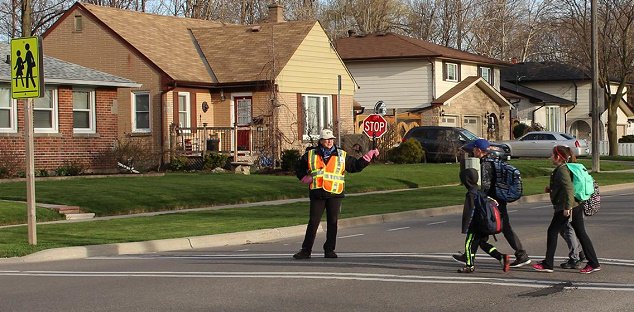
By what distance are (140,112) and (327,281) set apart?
25.9 m

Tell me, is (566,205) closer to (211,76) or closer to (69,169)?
(69,169)

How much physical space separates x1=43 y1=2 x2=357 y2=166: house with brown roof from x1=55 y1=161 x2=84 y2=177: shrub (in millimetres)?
4491

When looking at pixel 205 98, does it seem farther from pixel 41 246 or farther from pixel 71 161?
pixel 41 246

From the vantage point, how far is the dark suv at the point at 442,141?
3909 cm

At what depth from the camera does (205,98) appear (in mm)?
37969

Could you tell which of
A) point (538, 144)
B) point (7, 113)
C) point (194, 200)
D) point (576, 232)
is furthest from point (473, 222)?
point (538, 144)

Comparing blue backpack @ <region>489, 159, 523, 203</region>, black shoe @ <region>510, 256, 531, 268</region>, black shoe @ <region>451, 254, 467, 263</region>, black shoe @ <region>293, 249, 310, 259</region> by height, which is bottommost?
black shoe @ <region>293, 249, 310, 259</region>

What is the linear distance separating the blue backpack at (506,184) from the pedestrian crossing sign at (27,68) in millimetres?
7384

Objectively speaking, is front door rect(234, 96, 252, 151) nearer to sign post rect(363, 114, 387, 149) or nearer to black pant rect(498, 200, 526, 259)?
sign post rect(363, 114, 387, 149)

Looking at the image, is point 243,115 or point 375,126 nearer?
point 375,126

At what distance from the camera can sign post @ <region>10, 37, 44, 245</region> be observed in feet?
51.8

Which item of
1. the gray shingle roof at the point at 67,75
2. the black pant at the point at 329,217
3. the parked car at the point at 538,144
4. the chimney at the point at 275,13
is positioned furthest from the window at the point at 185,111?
the black pant at the point at 329,217

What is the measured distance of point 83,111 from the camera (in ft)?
104

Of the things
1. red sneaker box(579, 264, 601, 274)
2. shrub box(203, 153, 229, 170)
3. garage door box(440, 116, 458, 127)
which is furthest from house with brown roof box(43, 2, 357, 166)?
red sneaker box(579, 264, 601, 274)
